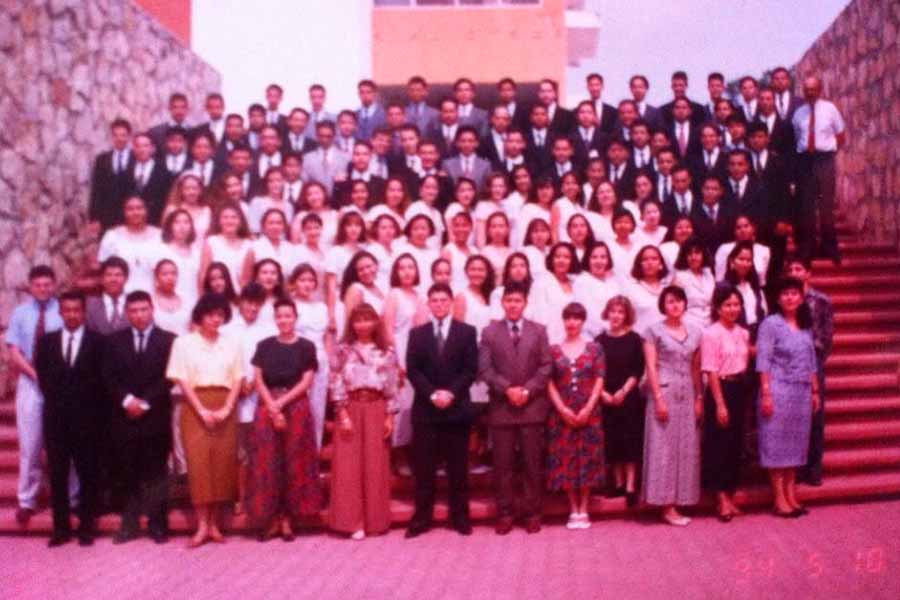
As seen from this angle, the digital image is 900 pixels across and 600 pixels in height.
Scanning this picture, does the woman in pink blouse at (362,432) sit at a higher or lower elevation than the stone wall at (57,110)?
lower

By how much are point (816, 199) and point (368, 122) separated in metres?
4.71

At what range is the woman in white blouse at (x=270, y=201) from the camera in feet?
29.3

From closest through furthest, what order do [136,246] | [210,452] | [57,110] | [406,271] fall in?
[210,452] < [406,271] < [136,246] < [57,110]

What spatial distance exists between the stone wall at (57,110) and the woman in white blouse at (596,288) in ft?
16.1

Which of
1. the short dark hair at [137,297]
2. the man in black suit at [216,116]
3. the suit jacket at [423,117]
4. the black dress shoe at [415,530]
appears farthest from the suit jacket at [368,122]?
the black dress shoe at [415,530]

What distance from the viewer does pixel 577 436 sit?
6.77 m

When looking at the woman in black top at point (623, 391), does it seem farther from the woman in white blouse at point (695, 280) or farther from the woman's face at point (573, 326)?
the woman in white blouse at point (695, 280)

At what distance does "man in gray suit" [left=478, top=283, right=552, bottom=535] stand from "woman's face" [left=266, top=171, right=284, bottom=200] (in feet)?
10.2

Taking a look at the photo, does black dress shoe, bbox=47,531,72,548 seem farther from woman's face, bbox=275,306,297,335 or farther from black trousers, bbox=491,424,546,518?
black trousers, bbox=491,424,546,518

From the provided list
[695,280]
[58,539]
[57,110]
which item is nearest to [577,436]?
[695,280]

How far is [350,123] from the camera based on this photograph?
33.1 ft

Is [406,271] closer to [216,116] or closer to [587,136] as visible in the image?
[587,136]

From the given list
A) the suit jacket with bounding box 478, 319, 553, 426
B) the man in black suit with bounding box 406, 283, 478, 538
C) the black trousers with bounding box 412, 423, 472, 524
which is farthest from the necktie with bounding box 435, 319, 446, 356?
the black trousers with bounding box 412, 423, 472, 524

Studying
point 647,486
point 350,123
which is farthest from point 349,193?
point 647,486
